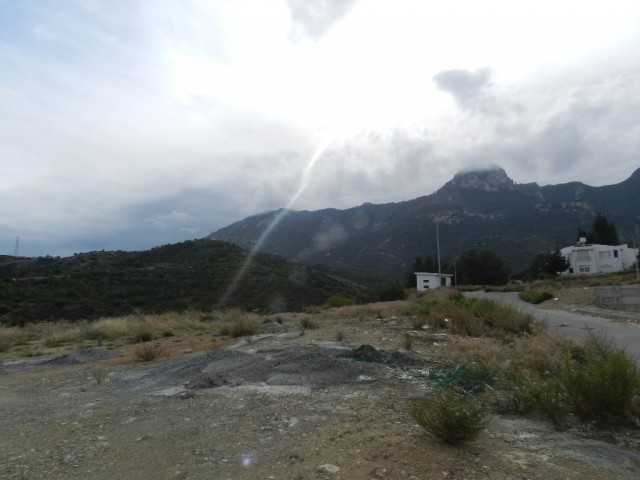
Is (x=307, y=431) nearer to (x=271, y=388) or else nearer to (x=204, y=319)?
(x=271, y=388)

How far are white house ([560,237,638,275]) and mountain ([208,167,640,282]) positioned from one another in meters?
16.3

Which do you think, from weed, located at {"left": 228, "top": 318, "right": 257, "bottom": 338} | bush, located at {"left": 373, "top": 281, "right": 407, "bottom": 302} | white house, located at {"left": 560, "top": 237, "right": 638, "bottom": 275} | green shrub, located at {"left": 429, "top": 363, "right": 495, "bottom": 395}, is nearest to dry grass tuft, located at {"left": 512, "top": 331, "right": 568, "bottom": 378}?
green shrub, located at {"left": 429, "top": 363, "right": 495, "bottom": 395}

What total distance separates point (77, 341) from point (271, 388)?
50.9 feet

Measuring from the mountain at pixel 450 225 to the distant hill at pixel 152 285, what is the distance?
35112mm

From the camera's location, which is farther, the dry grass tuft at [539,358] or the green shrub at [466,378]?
the dry grass tuft at [539,358]

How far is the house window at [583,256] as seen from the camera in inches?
3157

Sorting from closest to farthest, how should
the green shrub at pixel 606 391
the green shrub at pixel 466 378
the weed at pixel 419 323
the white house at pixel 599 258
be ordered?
the green shrub at pixel 606 391 < the green shrub at pixel 466 378 < the weed at pixel 419 323 < the white house at pixel 599 258

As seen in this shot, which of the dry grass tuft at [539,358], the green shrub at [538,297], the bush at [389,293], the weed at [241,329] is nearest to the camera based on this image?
the dry grass tuft at [539,358]

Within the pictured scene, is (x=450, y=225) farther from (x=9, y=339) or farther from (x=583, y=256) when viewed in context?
(x=9, y=339)

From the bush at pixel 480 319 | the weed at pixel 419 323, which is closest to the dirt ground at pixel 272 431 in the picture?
the bush at pixel 480 319

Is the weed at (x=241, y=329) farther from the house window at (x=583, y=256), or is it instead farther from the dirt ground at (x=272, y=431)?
the house window at (x=583, y=256)

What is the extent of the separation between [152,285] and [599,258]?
70.0 meters

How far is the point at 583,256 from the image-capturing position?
80.7m

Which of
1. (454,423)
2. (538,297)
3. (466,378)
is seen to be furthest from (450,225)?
(454,423)
